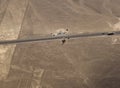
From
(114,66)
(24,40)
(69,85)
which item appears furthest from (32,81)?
(114,66)

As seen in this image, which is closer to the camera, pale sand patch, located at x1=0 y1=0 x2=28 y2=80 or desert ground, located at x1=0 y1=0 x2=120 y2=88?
desert ground, located at x1=0 y1=0 x2=120 y2=88

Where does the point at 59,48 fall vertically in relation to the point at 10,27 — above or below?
below

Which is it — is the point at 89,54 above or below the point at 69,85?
above

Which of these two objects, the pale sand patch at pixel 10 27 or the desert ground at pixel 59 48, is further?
the pale sand patch at pixel 10 27

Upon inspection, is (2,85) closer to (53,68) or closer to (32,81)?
(32,81)

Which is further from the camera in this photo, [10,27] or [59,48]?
[10,27]

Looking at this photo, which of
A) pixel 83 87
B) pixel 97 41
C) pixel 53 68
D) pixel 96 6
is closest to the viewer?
pixel 83 87
